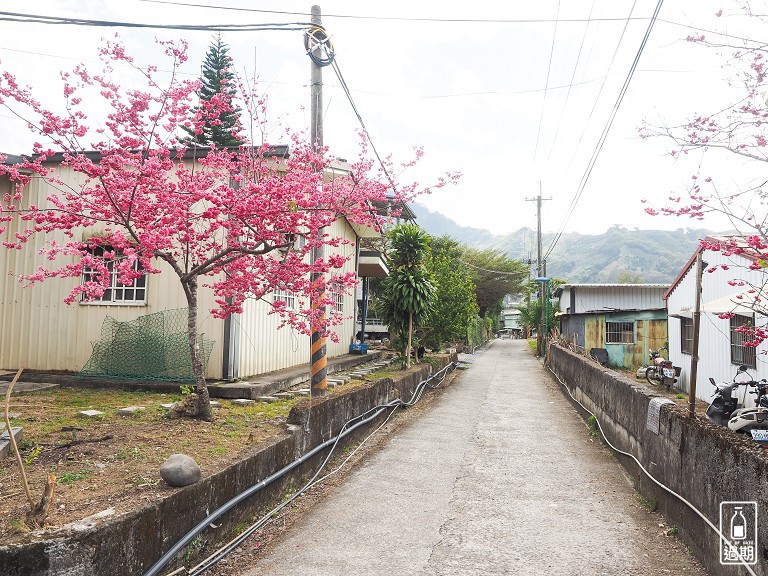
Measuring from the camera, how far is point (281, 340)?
42.1ft

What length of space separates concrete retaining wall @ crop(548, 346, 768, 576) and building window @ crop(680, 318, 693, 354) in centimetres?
938

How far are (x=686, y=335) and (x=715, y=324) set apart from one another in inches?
115

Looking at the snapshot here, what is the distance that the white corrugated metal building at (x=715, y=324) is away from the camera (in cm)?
1141

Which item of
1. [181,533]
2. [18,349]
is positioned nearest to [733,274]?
[181,533]

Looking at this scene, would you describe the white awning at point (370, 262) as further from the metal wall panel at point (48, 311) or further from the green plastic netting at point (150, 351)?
the green plastic netting at point (150, 351)

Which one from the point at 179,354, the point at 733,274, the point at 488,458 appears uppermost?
the point at 733,274

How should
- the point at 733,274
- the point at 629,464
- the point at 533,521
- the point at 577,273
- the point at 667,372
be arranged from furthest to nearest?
the point at 577,273, the point at 667,372, the point at 733,274, the point at 629,464, the point at 533,521

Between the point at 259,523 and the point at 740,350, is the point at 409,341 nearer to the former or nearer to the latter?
the point at 740,350

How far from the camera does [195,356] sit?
6973mm

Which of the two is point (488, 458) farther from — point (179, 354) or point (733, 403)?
point (179, 354)

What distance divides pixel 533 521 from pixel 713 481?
1.81m

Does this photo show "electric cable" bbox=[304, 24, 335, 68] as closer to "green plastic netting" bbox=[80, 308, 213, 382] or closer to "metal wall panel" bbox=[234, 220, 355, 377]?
"metal wall panel" bbox=[234, 220, 355, 377]

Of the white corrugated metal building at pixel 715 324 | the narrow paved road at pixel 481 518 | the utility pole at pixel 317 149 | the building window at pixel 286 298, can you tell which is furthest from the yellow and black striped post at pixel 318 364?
the white corrugated metal building at pixel 715 324

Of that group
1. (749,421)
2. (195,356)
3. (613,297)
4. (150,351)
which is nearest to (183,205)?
(195,356)
